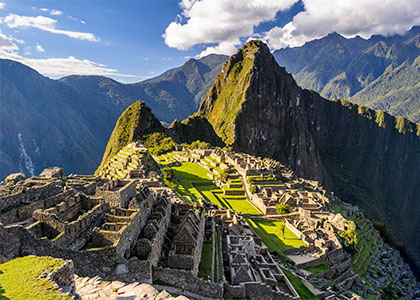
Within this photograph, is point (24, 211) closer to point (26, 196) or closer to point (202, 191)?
point (26, 196)

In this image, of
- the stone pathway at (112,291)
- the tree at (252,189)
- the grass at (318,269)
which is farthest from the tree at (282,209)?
the stone pathway at (112,291)

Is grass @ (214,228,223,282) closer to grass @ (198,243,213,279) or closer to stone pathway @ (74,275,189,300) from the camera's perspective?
grass @ (198,243,213,279)

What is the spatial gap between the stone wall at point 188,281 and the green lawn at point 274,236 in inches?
625

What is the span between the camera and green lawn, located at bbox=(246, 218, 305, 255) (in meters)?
30.8

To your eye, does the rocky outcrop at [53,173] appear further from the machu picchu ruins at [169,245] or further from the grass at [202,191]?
the grass at [202,191]

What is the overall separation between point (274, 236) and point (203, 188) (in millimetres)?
19229

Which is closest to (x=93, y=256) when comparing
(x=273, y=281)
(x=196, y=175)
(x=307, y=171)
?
(x=273, y=281)

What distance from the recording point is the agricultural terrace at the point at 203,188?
138 feet

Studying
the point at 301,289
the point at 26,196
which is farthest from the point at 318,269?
the point at 26,196

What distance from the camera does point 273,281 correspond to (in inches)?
766

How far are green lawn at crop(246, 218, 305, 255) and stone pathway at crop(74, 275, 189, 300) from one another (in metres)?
20.9

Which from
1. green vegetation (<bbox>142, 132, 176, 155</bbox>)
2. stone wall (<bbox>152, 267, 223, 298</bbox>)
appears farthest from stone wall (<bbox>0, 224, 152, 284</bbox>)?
green vegetation (<bbox>142, 132, 176, 155</bbox>)

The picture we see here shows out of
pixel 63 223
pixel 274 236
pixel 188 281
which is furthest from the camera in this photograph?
pixel 274 236

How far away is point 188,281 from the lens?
1432cm
